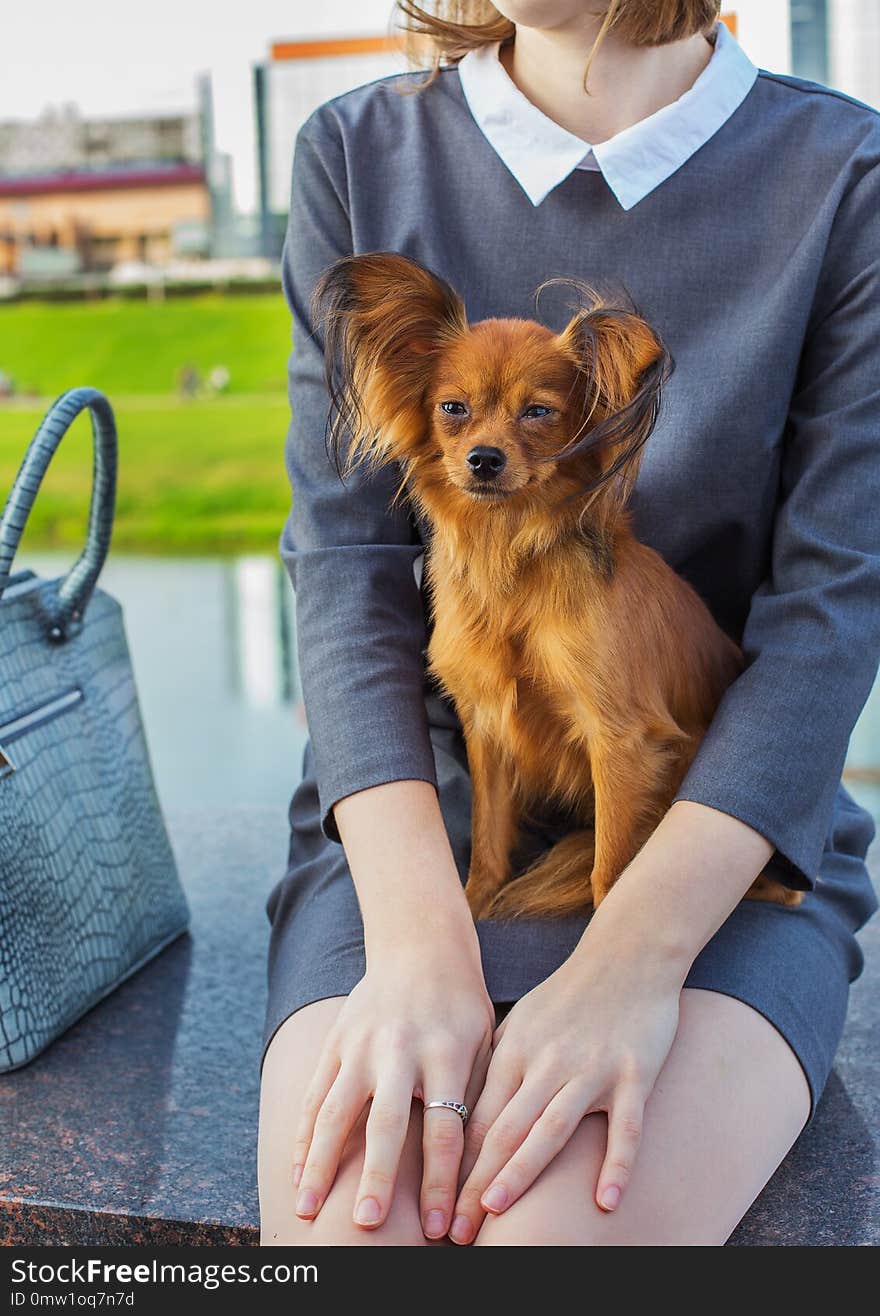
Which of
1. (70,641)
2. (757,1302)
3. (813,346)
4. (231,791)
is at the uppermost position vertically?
(813,346)

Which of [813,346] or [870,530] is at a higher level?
[813,346]

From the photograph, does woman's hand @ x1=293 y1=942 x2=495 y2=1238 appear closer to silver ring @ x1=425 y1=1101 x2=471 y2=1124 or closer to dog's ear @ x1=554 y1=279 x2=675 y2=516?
silver ring @ x1=425 y1=1101 x2=471 y2=1124

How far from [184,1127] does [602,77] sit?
3.79 ft

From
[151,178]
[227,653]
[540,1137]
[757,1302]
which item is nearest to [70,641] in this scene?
[540,1137]

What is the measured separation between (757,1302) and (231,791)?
102 inches

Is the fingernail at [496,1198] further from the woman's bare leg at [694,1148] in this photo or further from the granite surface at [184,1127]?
the granite surface at [184,1127]

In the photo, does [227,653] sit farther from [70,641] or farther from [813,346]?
[813,346]

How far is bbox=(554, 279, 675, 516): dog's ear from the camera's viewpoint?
97cm

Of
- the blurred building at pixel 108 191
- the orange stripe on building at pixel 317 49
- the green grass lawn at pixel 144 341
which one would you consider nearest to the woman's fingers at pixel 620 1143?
the orange stripe on building at pixel 317 49

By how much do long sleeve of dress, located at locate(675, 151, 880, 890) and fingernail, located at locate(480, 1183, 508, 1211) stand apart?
0.36m

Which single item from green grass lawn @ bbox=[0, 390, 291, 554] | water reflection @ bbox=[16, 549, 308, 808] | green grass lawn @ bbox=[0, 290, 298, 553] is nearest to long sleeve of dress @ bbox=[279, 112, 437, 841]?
water reflection @ bbox=[16, 549, 308, 808]

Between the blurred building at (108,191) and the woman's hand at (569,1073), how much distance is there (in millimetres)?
4972

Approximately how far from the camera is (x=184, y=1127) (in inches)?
54.4

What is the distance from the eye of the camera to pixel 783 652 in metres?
1.17
